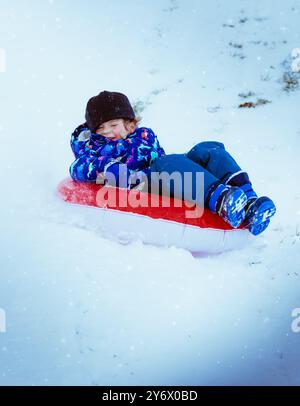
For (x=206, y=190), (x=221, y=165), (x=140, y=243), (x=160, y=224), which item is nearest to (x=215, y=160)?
(x=221, y=165)

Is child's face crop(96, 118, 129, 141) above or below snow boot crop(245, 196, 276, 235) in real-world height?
above

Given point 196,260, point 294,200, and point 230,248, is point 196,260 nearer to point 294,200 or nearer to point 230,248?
point 230,248

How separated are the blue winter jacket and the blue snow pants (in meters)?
0.16

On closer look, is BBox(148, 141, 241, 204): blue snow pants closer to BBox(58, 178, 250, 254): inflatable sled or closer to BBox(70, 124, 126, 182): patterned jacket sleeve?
BBox(58, 178, 250, 254): inflatable sled

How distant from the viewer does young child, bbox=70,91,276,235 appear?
308 centimetres

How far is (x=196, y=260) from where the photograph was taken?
120 inches

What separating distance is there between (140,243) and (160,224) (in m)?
0.18

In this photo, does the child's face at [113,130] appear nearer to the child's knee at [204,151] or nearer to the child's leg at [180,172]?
the child's leg at [180,172]

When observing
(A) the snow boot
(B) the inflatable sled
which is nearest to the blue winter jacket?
(B) the inflatable sled

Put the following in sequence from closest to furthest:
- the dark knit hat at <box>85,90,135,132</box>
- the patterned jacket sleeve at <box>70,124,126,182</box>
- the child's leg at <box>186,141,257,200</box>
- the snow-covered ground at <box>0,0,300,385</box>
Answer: the snow-covered ground at <box>0,0,300,385</box> < the child's leg at <box>186,141,257,200</box> < the patterned jacket sleeve at <box>70,124,126,182</box> < the dark knit hat at <box>85,90,135,132</box>

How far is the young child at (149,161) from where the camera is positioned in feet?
10.1
